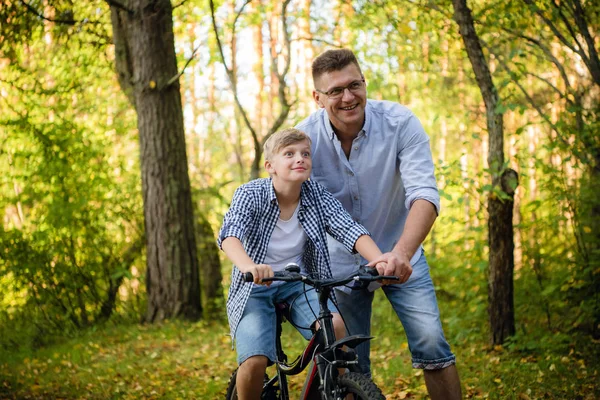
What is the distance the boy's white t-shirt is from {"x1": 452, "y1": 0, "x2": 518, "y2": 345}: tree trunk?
311cm

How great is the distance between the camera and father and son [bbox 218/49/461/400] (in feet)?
11.1

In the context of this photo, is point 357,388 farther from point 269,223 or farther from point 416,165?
point 416,165

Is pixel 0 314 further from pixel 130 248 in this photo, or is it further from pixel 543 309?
pixel 543 309

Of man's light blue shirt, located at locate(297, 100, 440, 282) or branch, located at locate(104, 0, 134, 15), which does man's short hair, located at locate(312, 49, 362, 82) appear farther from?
branch, located at locate(104, 0, 134, 15)

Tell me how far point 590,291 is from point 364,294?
3.71 meters

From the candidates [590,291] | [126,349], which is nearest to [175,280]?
[126,349]

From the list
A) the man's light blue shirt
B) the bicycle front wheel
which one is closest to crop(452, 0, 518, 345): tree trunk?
the man's light blue shirt

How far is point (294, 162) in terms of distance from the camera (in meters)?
3.42

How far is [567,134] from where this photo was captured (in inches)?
257

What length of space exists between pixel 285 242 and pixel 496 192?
3.18 metres

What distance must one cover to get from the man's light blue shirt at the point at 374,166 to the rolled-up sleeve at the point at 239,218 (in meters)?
0.49

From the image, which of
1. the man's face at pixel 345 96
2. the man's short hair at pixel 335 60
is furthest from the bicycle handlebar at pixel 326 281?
the man's short hair at pixel 335 60

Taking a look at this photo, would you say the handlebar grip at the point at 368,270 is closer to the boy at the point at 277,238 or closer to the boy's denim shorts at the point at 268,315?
the boy at the point at 277,238

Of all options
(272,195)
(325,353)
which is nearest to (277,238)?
(272,195)
